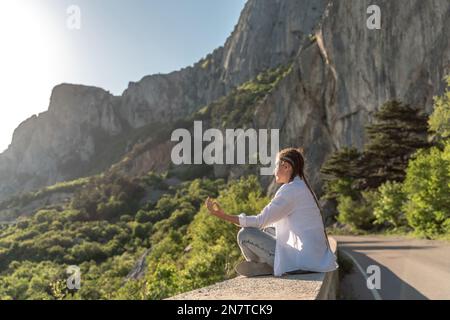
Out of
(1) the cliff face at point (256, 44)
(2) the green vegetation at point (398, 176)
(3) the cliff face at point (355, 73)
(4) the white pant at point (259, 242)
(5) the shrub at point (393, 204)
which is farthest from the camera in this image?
(1) the cliff face at point (256, 44)

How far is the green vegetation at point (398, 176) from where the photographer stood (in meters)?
22.2

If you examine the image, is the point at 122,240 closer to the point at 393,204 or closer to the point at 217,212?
the point at 393,204

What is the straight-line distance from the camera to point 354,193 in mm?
46062

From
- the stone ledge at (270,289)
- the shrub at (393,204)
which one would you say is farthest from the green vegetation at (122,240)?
the stone ledge at (270,289)

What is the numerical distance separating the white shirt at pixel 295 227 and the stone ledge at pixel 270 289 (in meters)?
0.16

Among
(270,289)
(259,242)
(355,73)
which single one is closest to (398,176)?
(355,73)

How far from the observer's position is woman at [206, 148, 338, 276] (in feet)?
17.6

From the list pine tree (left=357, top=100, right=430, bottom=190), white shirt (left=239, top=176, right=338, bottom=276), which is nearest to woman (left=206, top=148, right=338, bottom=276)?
white shirt (left=239, top=176, right=338, bottom=276)

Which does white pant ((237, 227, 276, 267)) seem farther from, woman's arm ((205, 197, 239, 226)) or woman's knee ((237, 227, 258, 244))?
woman's arm ((205, 197, 239, 226))

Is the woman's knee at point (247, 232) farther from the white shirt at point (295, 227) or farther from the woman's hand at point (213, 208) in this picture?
the woman's hand at point (213, 208)

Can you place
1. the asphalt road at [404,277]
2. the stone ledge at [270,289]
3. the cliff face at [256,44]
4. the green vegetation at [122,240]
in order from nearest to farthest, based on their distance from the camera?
1. the stone ledge at [270,289]
2. the asphalt road at [404,277]
3. the green vegetation at [122,240]
4. the cliff face at [256,44]

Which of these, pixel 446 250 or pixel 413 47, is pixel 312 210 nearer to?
pixel 446 250

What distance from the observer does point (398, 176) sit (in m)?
39.5

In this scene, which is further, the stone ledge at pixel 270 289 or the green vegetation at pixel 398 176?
the green vegetation at pixel 398 176
